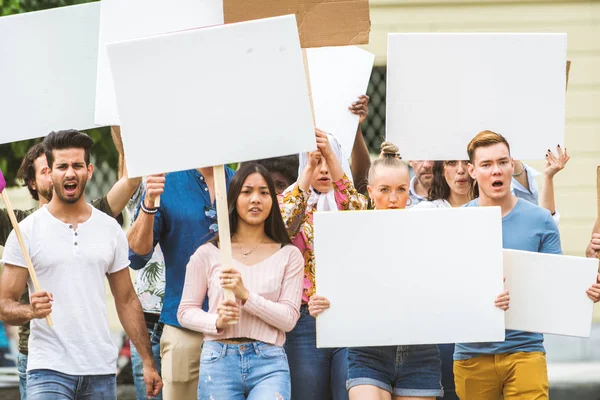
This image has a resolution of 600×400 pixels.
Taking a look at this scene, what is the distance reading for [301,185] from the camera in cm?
597

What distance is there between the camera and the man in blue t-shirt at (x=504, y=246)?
5.68 meters

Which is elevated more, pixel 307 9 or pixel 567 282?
pixel 307 9

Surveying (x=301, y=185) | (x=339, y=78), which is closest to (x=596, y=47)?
(x=339, y=78)

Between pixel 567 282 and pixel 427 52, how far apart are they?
54.5 inches

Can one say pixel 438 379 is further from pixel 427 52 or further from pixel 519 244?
pixel 427 52

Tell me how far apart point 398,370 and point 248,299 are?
828 mm

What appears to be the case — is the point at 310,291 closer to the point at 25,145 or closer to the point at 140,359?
the point at 140,359

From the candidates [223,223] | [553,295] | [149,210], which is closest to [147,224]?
[149,210]

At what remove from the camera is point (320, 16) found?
18.6 ft

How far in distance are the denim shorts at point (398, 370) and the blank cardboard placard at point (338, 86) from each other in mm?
1241

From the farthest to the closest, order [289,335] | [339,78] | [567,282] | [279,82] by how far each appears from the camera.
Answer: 1. [339,78]
2. [289,335]
3. [567,282]
4. [279,82]

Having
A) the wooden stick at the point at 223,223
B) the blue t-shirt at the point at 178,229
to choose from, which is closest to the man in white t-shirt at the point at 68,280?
the blue t-shirt at the point at 178,229

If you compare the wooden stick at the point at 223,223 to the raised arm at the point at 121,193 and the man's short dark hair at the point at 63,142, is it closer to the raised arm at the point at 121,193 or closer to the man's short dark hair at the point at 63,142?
the man's short dark hair at the point at 63,142

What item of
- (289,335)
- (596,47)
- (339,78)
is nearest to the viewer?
(289,335)
